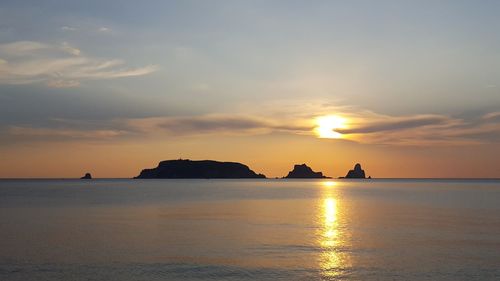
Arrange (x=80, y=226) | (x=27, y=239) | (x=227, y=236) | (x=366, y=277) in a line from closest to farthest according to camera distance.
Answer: (x=366, y=277), (x=27, y=239), (x=227, y=236), (x=80, y=226)

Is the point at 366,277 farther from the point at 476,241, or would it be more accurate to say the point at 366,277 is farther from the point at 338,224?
the point at 338,224

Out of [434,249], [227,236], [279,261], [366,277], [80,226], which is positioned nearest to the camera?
[366,277]

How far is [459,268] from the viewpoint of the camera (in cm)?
3544

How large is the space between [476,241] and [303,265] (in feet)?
75.7

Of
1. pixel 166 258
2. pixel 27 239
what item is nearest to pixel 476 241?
pixel 166 258

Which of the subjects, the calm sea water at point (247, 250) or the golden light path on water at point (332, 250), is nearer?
the calm sea water at point (247, 250)

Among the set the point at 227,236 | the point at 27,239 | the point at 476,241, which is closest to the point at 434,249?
Answer: the point at 476,241

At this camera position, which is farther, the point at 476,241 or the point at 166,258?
the point at 476,241

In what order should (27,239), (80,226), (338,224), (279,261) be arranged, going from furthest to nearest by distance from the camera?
1. (338,224)
2. (80,226)
3. (27,239)
4. (279,261)

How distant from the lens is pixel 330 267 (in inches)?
1410

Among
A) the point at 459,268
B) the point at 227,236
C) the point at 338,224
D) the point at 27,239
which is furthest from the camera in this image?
the point at 338,224

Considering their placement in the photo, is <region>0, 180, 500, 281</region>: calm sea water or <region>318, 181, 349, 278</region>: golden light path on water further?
<region>318, 181, 349, 278</region>: golden light path on water

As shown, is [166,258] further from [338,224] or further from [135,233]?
[338,224]

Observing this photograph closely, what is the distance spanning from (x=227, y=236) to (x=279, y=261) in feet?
50.5
